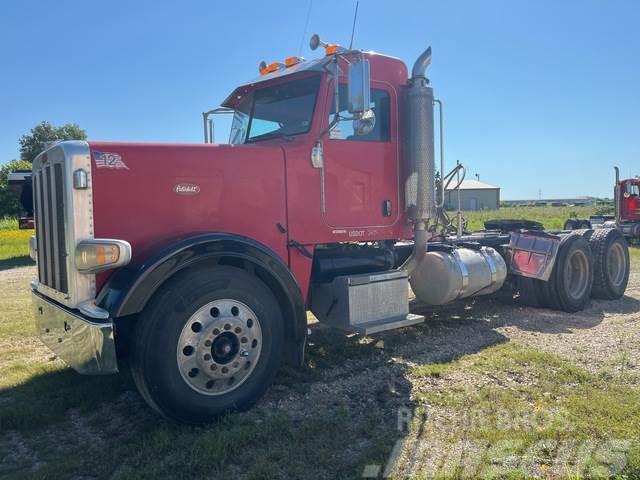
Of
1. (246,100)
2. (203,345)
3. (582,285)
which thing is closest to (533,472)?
(203,345)

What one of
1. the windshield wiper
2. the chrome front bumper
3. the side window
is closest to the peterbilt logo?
the chrome front bumper

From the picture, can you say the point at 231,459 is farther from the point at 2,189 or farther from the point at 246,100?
the point at 2,189

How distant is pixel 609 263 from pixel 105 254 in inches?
334

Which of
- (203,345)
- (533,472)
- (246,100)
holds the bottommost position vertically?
(533,472)

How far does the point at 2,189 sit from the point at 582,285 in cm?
4257

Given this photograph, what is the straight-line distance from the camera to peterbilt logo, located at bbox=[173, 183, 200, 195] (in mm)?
4293

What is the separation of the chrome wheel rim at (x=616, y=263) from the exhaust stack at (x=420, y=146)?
5.08m

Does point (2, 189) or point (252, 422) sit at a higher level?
point (2, 189)

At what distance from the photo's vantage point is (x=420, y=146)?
582 centimetres

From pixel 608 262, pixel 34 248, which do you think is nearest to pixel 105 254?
pixel 34 248

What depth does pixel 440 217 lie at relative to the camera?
23.0 ft

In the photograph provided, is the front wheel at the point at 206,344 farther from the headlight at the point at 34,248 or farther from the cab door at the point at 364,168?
the headlight at the point at 34,248

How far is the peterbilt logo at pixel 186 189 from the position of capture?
429 centimetres

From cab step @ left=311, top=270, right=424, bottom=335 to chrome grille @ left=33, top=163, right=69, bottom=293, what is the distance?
7.78 feet
